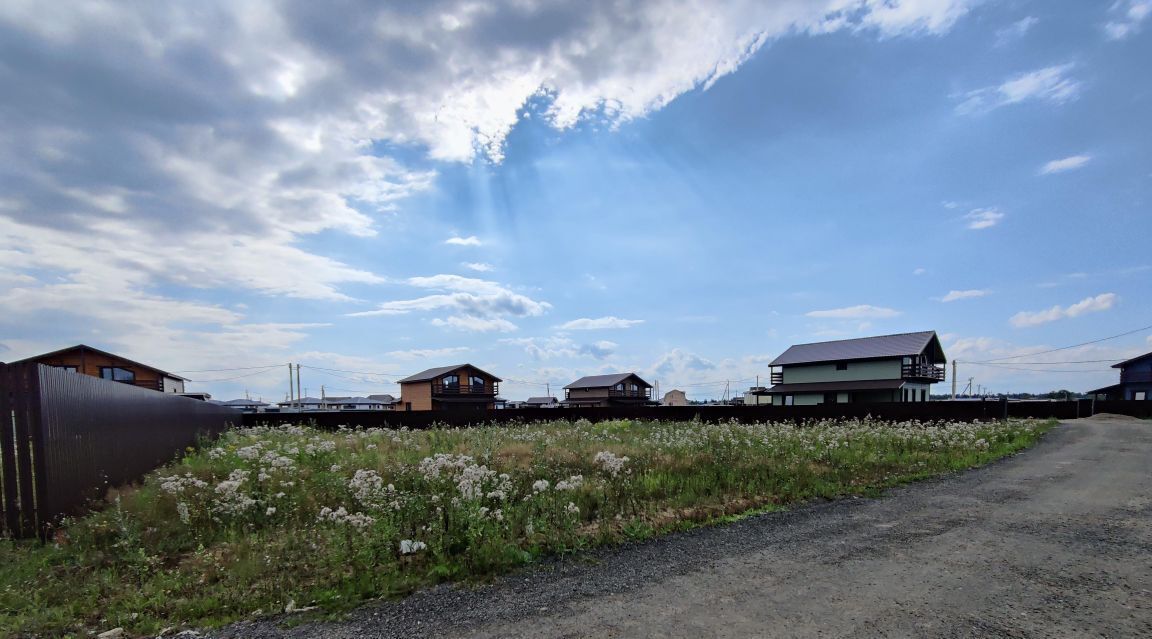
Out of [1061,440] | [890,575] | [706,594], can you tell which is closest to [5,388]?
[706,594]

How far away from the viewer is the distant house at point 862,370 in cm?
4319

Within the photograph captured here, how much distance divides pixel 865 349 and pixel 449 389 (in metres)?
42.9

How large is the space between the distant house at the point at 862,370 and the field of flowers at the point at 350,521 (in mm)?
34934

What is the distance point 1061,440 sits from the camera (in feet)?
58.9

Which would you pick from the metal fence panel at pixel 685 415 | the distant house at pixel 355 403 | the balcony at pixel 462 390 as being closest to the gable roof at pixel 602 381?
the balcony at pixel 462 390

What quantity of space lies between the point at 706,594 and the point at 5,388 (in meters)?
8.83

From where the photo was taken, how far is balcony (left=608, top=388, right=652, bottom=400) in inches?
2847

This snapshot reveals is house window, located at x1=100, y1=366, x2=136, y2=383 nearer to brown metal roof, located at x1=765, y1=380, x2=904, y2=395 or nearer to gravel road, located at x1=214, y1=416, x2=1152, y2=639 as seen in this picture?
gravel road, located at x1=214, y1=416, x2=1152, y2=639

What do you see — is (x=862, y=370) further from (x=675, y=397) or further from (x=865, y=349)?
(x=675, y=397)

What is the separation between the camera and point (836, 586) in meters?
4.93

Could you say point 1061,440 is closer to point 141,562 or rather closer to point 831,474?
point 831,474

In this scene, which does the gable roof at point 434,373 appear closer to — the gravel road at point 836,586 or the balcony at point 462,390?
the balcony at point 462,390

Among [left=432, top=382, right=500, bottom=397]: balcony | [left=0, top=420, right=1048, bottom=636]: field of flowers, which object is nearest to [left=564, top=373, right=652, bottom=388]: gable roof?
[left=432, top=382, right=500, bottom=397]: balcony

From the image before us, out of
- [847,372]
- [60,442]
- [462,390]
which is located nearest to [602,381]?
[462,390]
